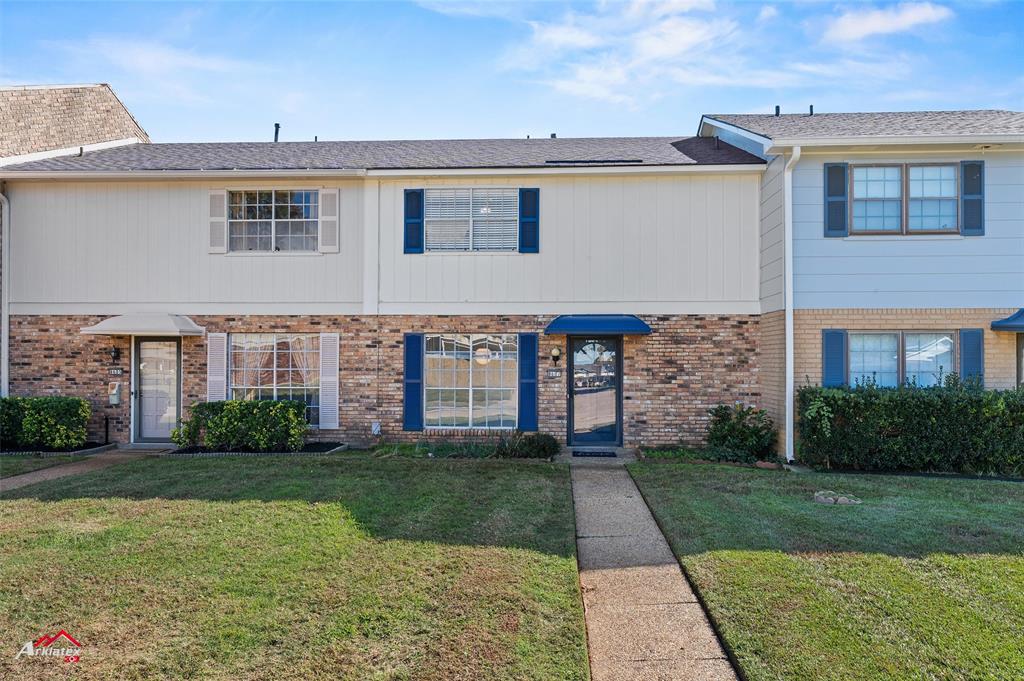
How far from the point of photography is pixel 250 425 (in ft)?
33.3

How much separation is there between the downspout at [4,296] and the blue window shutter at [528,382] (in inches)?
383

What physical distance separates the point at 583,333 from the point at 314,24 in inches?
280

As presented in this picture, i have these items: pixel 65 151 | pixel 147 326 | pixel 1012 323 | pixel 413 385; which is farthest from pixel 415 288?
pixel 1012 323

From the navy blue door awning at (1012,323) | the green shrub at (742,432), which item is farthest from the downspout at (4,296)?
the navy blue door awning at (1012,323)

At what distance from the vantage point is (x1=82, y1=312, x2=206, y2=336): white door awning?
34.2ft

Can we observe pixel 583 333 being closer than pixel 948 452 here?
No

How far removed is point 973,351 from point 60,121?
1958 centimetres

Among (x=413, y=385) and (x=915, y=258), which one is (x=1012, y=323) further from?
(x=413, y=385)

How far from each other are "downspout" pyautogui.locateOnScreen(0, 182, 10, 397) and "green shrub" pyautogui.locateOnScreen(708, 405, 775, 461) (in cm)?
1312

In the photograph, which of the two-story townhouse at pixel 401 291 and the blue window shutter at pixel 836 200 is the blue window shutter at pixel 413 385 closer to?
the two-story townhouse at pixel 401 291

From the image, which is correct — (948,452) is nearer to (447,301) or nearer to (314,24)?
(447,301)

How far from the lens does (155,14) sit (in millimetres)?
10148

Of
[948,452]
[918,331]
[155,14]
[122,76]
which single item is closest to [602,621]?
[948,452]

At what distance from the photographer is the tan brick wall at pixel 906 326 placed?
30.2ft
